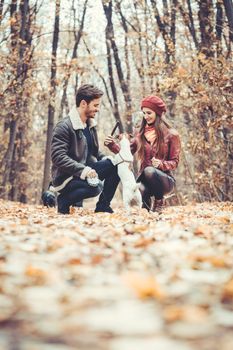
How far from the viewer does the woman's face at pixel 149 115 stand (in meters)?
6.57

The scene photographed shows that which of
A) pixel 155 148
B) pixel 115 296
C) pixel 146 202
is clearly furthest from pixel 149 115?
pixel 115 296

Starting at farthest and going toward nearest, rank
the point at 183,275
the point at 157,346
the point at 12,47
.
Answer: the point at 12,47 → the point at 183,275 → the point at 157,346

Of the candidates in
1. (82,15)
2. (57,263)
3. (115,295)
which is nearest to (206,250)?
(57,263)

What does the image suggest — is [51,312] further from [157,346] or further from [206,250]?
[206,250]

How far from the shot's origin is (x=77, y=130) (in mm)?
6340

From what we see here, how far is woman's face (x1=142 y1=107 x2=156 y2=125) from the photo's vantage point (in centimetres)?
657

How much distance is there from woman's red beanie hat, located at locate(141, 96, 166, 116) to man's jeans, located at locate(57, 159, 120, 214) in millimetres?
947

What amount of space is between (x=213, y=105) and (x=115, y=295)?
8.19 metres

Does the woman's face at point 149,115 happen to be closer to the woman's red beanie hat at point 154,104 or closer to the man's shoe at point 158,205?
the woman's red beanie hat at point 154,104

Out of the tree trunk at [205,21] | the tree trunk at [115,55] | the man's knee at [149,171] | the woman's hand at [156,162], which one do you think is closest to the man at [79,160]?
the man's knee at [149,171]

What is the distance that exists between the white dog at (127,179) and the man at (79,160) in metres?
0.09

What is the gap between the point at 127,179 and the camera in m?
5.91

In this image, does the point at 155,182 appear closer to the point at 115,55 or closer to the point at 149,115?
the point at 149,115

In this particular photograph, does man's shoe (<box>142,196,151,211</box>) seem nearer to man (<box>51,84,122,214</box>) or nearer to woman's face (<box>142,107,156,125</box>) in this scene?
man (<box>51,84,122,214</box>)
